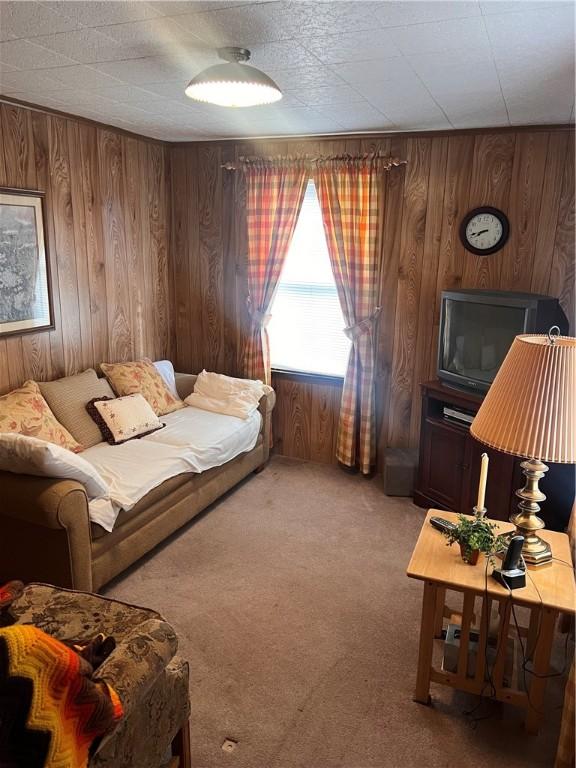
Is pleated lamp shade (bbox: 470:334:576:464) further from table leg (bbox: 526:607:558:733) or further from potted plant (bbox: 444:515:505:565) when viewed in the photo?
table leg (bbox: 526:607:558:733)

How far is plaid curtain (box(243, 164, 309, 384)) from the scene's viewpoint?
4.20m

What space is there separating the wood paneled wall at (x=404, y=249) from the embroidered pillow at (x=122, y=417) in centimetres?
116

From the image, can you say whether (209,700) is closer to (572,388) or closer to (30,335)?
(572,388)

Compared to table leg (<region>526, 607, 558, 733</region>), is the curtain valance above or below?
above

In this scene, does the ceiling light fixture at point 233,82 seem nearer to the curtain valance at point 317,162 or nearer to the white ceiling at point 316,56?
the white ceiling at point 316,56

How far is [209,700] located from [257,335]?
2821mm

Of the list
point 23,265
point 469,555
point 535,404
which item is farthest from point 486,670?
point 23,265

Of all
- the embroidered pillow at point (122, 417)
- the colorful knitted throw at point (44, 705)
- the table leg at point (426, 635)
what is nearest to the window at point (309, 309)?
the embroidered pillow at point (122, 417)

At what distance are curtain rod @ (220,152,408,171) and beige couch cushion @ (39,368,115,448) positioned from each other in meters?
1.99

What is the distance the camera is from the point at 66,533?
97.6 inches

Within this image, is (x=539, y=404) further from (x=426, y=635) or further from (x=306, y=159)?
(x=306, y=159)

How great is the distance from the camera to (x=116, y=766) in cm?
150

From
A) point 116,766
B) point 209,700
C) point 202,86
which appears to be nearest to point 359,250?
point 202,86

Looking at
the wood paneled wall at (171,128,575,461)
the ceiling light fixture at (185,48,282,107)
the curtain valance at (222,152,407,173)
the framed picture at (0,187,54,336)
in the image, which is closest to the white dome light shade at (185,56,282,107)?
the ceiling light fixture at (185,48,282,107)
